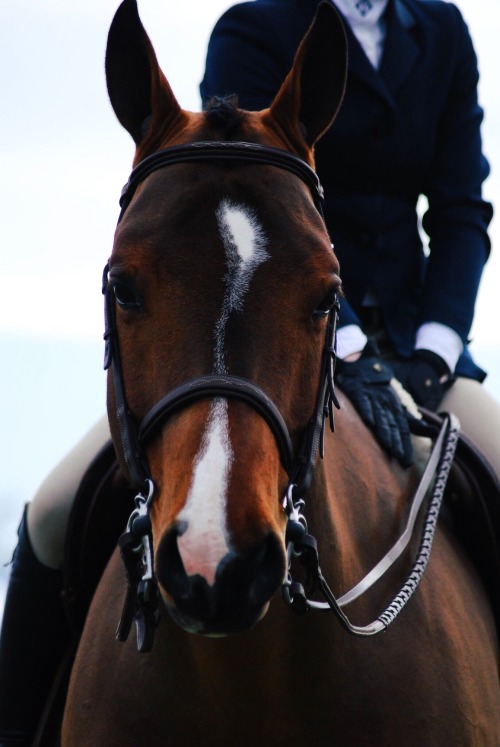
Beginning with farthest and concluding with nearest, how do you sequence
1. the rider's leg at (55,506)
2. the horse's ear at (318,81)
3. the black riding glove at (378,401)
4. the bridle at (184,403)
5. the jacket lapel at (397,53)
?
the jacket lapel at (397,53) < the rider's leg at (55,506) < the black riding glove at (378,401) < the horse's ear at (318,81) < the bridle at (184,403)

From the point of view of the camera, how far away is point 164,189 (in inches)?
118

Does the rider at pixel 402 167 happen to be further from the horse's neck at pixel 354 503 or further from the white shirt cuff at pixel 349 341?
the horse's neck at pixel 354 503

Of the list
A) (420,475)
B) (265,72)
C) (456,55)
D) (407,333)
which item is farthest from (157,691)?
(456,55)

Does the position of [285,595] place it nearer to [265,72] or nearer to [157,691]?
[157,691]

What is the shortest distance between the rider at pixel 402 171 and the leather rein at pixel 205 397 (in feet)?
4.41

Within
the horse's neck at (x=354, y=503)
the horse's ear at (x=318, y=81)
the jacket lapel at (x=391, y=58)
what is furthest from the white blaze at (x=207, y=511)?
the jacket lapel at (x=391, y=58)

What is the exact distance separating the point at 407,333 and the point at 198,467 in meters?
2.75

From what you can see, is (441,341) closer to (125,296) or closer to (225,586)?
(125,296)

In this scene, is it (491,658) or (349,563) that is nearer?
(349,563)

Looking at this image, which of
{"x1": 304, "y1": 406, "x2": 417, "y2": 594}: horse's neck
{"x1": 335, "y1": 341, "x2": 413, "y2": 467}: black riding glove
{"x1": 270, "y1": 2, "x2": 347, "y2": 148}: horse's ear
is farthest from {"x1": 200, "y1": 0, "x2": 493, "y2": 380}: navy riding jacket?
{"x1": 270, "y1": 2, "x2": 347, "y2": 148}: horse's ear

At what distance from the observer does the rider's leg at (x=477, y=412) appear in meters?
4.44

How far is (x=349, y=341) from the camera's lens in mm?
4246

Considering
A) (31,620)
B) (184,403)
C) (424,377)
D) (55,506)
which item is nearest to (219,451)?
(184,403)

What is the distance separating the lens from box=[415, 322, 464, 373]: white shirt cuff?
475 centimetres
